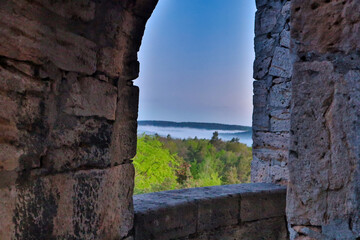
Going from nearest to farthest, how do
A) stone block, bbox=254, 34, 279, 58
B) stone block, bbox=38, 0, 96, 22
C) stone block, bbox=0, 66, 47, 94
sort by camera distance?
stone block, bbox=0, 66, 47, 94
stone block, bbox=38, 0, 96, 22
stone block, bbox=254, 34, 279, 58

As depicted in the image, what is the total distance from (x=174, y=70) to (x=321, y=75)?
66.9ft

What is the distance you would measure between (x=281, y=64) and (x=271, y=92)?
0.99 feet

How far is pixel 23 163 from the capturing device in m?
1.43

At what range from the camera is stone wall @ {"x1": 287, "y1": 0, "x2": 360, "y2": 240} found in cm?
103

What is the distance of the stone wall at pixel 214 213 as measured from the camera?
227 centimetres

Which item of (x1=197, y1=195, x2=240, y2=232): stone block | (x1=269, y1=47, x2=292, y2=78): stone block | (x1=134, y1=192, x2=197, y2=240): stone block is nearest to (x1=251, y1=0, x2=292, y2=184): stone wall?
(x1=269, y1=47, x2=292, y2=78): stone block

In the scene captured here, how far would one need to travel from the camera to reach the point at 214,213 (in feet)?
8.72

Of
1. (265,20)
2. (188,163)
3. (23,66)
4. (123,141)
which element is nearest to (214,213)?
(123,141)

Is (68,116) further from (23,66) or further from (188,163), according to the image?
(188,163)

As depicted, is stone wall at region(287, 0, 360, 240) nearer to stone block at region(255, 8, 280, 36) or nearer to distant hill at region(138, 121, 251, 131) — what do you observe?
stone block at region(255, 8, 280, 36)

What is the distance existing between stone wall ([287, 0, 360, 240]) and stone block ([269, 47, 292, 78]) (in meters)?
2.52

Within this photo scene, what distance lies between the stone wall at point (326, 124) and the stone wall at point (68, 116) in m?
1.00

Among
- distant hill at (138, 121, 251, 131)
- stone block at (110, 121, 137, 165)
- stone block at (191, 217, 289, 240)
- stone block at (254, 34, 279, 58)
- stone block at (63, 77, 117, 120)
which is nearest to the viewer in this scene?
stone block at (63, 77, 117, 120)

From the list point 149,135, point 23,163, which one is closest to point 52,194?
point 23,163
